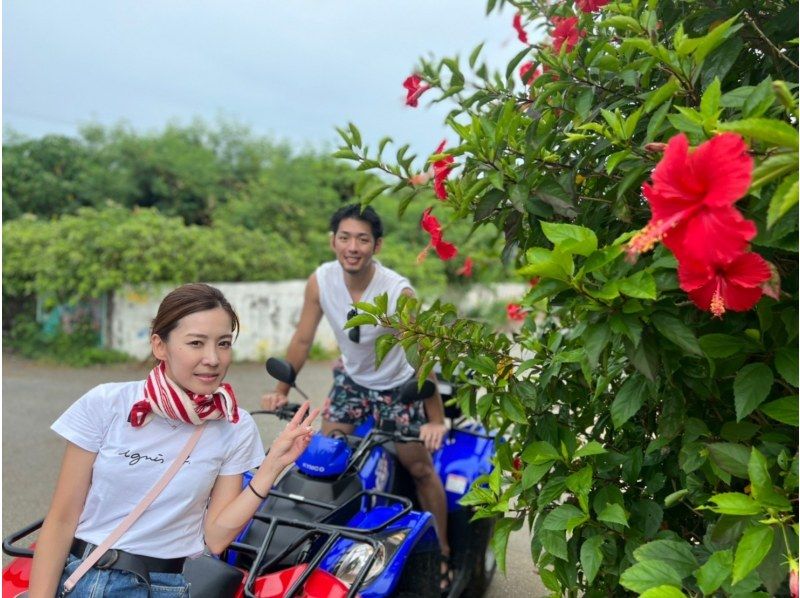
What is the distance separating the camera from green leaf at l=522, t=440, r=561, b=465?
5.61ft

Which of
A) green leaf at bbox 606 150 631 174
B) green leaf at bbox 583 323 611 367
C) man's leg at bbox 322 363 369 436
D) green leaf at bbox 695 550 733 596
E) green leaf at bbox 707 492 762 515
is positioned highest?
green leaf at bbox 606 150 631 174

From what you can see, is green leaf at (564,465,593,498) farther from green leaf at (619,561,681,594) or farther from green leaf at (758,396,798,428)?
green leaf at (758,396,798,428)

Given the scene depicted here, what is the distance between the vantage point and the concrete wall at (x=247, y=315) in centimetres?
1043

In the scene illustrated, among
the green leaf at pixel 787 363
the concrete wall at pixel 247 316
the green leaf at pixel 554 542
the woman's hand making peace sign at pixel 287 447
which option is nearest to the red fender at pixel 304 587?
the woman's hand making peace sign at pixel 287 447

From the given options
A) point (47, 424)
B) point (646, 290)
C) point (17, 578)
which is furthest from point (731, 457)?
point (47, 424)

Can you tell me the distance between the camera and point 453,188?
6.36ft

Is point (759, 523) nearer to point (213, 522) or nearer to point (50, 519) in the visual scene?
point (213, 522)

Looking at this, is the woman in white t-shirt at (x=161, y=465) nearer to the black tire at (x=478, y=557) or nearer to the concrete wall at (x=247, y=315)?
the black tire at (x=478, y=557)

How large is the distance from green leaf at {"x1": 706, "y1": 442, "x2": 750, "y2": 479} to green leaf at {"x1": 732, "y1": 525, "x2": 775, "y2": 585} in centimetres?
14

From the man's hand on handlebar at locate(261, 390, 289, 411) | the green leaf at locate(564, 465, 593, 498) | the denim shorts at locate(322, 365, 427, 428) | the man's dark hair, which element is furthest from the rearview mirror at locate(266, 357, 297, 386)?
the green leaf at locate(564, 465, 593, 498)

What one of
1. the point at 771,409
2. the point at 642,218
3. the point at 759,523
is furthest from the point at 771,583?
the point at 642,218

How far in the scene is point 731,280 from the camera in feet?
3.90

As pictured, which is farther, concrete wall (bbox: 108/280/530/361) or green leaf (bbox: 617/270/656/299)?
concrete wall (bbox: 108/280/530/361)

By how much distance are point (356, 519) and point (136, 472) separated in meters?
0.98
